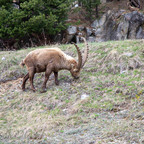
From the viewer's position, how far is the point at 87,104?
23.5 feet

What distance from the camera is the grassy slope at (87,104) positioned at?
215 inches

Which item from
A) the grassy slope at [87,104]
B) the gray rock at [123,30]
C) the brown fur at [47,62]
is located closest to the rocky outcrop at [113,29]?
the gray rock at [123,30]

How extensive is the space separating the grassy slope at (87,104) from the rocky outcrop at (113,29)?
6.13 m

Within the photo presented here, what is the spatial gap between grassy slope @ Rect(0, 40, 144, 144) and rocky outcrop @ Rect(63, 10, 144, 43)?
6.13m

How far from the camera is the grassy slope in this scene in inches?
215

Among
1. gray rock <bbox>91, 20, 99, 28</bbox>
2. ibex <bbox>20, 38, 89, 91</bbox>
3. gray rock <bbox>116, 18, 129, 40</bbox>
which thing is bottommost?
ibex <bbox>20, 38, 89, 91</bbox>

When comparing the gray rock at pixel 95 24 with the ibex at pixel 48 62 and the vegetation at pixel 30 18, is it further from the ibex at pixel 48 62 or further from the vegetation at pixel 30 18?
the ibex at pixel 48 62

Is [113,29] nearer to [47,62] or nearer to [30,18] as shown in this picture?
[30,18]

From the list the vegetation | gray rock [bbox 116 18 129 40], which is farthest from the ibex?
gray rock [bbox 116 18 129 40]

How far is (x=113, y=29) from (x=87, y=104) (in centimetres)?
1141

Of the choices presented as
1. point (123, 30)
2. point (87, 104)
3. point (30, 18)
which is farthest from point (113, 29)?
point (87, 104)

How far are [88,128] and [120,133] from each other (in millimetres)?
884

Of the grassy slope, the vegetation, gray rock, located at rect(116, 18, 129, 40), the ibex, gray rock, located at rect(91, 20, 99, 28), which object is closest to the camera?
the grassy slope

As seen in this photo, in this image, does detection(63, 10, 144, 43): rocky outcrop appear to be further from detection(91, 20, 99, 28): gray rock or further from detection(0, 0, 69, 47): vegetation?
detection(0, 0, 69, 47): vegetation
